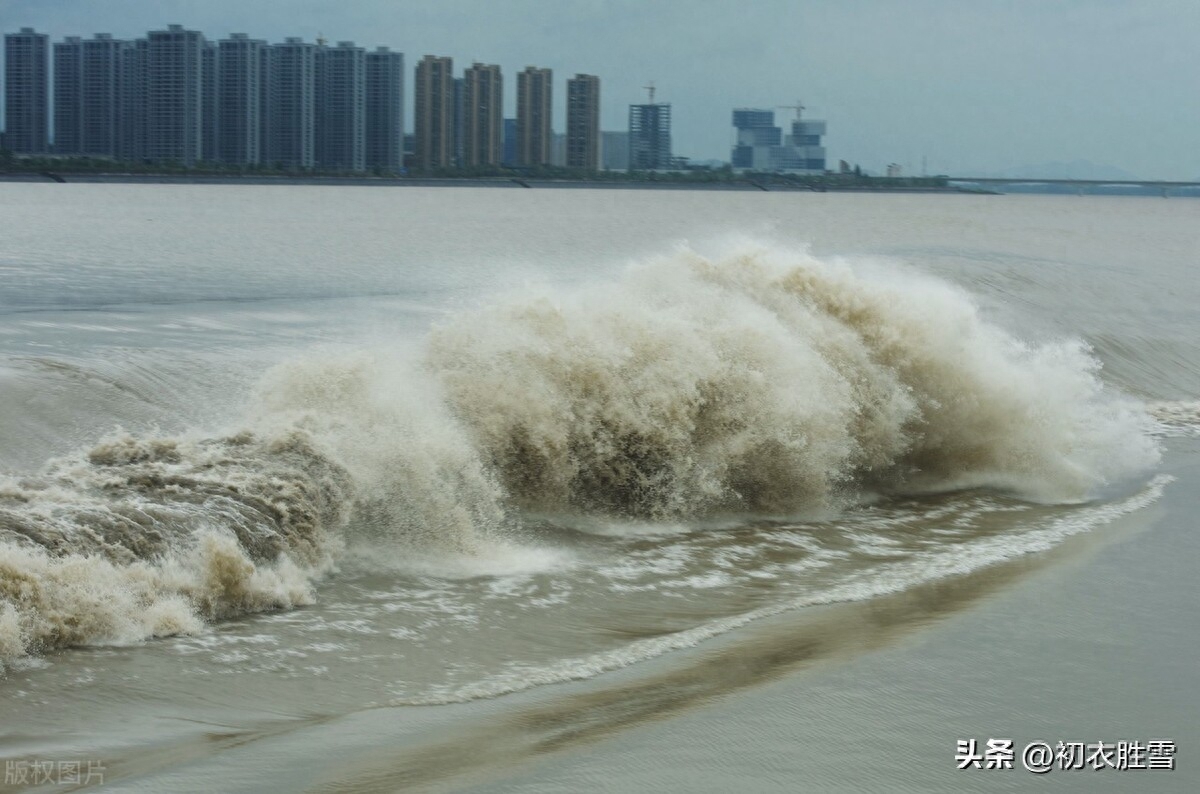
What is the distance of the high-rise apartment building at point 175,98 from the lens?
17112 cm

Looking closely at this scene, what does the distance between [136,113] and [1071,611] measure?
180m

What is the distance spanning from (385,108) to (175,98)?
2786cm

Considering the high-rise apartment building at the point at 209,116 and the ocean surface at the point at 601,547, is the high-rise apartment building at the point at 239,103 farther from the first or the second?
the ocean surface at the point at 601,547

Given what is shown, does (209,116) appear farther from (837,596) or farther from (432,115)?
(837,596)

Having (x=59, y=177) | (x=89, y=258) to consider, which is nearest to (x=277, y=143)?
(x=59, y=177)

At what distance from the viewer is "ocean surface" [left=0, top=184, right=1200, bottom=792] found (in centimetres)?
565

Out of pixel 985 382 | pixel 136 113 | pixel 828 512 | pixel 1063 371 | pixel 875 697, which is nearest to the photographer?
pixel 875 697

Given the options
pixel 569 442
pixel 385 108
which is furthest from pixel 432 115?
pixel 569 442

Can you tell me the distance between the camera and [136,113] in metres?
172

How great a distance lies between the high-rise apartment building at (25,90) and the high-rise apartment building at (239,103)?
22.7 m

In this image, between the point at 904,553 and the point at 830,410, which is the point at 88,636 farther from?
the point at 830,410

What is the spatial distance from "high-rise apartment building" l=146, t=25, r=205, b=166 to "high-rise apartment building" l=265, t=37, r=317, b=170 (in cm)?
932

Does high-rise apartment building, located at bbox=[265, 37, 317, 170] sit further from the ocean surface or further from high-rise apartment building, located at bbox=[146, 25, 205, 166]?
the ocean surface

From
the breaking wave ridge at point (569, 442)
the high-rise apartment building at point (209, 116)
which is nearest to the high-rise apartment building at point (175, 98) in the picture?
the high-rise apartment building at point (209, 116)
